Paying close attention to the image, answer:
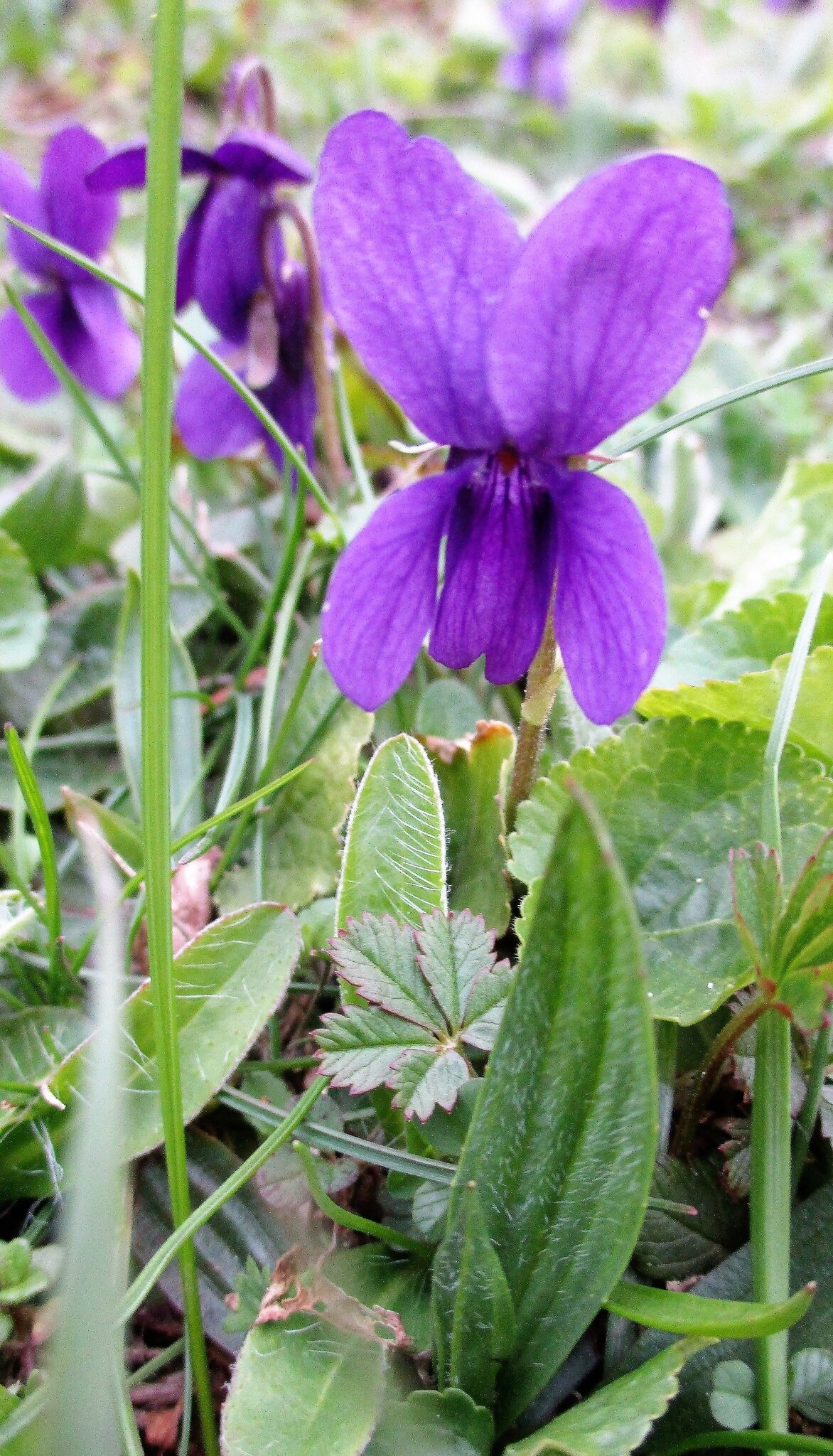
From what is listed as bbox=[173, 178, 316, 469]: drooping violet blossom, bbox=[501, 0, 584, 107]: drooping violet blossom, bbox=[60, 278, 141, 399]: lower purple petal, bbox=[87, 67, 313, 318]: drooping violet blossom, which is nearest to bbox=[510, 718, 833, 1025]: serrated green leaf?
bbox=[173, 178, 316, 469]: drooping violet blossom

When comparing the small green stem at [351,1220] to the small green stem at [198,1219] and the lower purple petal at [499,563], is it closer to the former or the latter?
the small green stem at [198,1219]

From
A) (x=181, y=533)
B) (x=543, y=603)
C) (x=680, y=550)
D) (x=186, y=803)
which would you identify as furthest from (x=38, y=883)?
(x=680, y=550)

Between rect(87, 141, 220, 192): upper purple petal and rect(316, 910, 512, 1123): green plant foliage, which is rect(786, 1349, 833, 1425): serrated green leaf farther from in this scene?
rect(87, 141, 220, 192): upper purple petal

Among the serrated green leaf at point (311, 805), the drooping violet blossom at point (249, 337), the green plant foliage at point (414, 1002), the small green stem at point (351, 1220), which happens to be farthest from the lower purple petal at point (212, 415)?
the small green stem at point (351, 1220)

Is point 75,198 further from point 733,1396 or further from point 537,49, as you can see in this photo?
point 537,49

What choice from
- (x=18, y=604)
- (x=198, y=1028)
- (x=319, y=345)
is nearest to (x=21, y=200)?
(x=319, y=345)

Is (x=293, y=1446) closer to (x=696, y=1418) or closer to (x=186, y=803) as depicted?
(x=696, y=1418)
